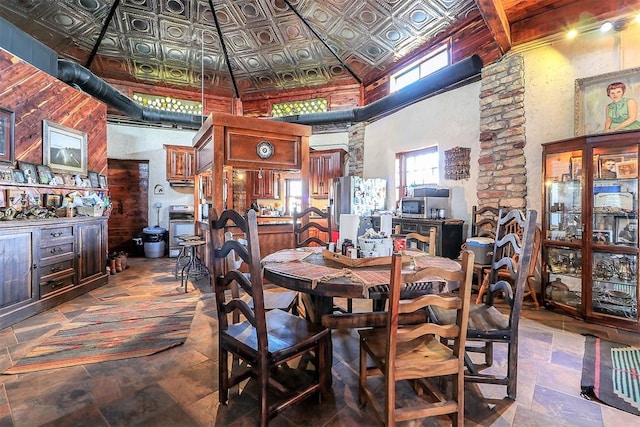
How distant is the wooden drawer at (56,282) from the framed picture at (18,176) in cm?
114

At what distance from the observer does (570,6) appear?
11.1 feet

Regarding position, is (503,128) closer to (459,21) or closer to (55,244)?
(459,21)

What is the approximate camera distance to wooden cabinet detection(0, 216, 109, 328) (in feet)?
9.61

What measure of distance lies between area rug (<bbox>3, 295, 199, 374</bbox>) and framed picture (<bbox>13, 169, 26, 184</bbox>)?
167cm

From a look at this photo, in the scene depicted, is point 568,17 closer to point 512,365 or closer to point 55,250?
point 512,365

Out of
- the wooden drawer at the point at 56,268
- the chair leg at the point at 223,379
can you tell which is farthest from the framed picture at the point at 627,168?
the wooden drawer at the point at 56,268

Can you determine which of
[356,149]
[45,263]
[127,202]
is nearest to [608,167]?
[356,149]

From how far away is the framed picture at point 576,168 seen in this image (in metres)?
3.21

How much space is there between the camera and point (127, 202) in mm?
6750

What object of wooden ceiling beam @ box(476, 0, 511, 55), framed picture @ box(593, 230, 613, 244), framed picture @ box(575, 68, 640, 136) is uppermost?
wooden ceiling beam @ box(476, 0, 511, 55)

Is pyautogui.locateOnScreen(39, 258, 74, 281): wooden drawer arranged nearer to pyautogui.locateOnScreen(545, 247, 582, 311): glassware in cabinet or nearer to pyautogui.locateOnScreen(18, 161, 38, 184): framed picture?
pyautogui.locateOnScreen(18, 161, 38, 184): framed picture

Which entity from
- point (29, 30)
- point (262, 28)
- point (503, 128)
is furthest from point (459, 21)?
point (29, 30)

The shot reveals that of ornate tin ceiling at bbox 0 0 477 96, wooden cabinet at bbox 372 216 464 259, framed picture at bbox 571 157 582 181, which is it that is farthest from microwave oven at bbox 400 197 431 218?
ornate tin ceiling at bbox 0 0 477 96

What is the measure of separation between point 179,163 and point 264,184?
6.43 ft
